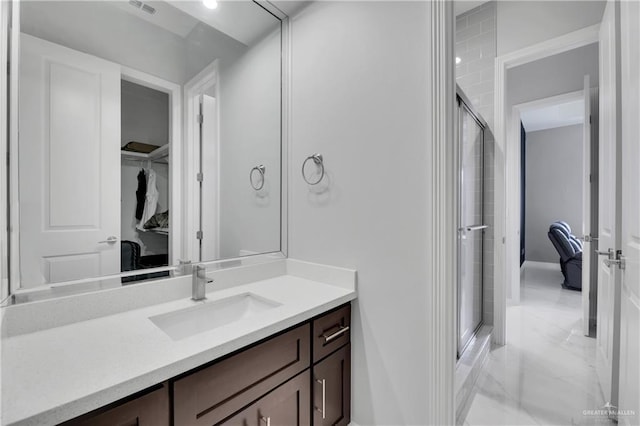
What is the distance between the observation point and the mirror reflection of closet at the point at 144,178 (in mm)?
1213

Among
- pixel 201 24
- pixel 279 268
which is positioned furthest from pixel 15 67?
pixel 279 268

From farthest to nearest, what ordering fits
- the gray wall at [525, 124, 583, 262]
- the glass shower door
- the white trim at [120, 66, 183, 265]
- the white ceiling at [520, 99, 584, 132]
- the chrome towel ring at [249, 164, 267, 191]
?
the gray wall at [525, 124, 583, 262] → the white ceiling at [520, 99, 584, 132] → the glass shower door → the chrome towel ring at [249, 164, 267, 191] → the white trim at [120, 66, 183, 265]

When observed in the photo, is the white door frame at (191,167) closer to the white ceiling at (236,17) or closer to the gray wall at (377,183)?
the white ceiling at (236,17)

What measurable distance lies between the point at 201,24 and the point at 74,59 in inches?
25.7

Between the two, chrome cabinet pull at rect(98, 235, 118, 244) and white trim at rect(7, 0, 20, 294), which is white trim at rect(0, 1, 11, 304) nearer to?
white trim at rect(7, 0, 20, 294)

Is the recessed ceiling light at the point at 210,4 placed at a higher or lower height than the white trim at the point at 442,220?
higher

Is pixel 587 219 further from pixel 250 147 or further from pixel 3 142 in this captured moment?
pixel 3 142

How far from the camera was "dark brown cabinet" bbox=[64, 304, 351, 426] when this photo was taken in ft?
2.46

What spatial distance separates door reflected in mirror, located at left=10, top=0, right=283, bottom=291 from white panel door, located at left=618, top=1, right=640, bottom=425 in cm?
165

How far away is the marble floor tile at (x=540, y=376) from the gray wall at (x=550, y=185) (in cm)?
349

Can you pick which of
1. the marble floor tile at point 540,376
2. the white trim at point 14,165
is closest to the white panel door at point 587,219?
the marble floor tile at point 540,376

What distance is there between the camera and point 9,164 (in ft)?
3.05

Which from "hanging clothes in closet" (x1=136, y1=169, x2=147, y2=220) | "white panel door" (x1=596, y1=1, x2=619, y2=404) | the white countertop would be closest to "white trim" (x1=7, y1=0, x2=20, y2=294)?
the white countertop

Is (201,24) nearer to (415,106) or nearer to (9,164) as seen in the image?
(9,164)
